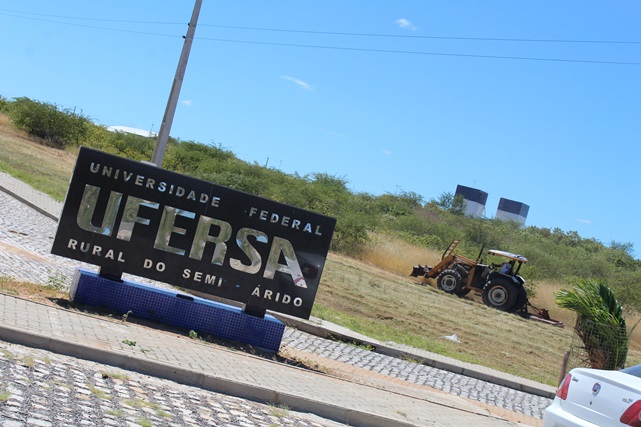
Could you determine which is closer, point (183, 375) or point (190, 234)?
point (183, 375)

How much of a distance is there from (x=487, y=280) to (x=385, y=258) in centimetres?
690

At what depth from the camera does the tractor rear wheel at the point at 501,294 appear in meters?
27.6

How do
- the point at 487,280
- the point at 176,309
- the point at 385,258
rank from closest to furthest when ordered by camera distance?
the point at 176,309, the point at 487,280, the point at 385,258

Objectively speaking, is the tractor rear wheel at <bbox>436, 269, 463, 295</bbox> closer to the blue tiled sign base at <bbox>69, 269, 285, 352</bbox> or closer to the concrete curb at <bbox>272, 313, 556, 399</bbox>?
the concrete curb at <bbox>272, 313, 556, 399</bbox>

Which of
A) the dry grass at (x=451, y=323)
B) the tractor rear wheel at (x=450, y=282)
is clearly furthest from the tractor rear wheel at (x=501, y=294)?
the tractor rear wheel at (x=450, y=282)

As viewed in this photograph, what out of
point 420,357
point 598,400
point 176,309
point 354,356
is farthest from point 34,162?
point 598,400

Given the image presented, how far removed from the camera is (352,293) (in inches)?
869

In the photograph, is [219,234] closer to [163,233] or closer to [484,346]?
[163,233]

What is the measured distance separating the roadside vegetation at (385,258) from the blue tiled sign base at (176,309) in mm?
4817

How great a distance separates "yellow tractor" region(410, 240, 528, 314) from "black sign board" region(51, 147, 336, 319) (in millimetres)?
17182

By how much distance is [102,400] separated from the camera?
651cm

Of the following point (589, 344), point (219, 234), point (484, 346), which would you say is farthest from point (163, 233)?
point (484, 346)

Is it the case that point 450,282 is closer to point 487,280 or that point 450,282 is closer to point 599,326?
point 487,280

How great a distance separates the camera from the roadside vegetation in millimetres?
19234
